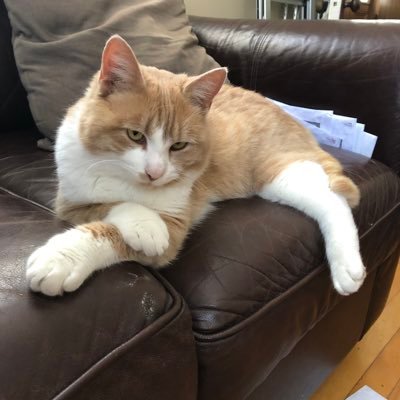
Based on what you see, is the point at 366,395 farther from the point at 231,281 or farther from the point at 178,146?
the point at 178,146

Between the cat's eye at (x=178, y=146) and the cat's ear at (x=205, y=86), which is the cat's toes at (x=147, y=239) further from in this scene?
the cat's ear at (x=205, y=86)

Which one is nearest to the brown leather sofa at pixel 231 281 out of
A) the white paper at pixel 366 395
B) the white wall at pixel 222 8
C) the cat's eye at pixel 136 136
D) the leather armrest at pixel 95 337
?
the leather armrest at pixel 95 337

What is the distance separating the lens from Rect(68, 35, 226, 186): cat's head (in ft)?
2.80

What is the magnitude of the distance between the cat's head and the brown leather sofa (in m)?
0.17

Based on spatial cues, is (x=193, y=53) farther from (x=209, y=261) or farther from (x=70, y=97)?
(x=209, y=261)

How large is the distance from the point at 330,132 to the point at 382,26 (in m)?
0.34

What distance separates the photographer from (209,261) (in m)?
0.82

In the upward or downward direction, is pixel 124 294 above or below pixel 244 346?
above

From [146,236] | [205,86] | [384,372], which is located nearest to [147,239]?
[146,236]

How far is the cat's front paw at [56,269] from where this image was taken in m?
0.60

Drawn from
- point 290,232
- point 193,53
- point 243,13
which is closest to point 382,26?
point 193,53

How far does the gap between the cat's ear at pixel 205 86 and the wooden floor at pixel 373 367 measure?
0.93 m

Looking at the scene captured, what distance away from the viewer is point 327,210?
100 cm

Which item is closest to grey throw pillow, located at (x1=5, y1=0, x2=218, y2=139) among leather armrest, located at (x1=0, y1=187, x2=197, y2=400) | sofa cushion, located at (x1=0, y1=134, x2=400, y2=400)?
sofa cushion, located at (x1=0, y1=134, x2=400, y2=400)
